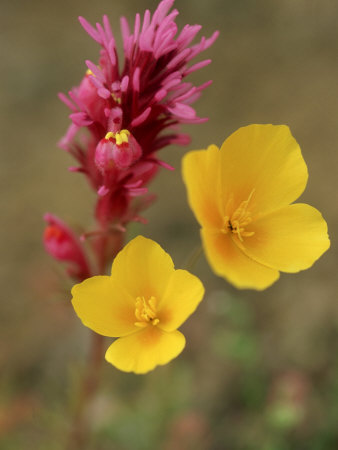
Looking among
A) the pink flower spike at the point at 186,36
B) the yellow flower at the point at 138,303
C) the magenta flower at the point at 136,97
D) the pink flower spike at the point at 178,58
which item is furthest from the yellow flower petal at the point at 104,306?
the pink flower spike at the point at 186,36

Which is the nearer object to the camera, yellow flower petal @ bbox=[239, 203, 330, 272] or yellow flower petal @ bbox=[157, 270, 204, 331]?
yellow flower petal @ bbox=[157, 270, 204, 331]

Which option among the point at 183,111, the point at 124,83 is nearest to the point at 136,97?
the point at 124,83

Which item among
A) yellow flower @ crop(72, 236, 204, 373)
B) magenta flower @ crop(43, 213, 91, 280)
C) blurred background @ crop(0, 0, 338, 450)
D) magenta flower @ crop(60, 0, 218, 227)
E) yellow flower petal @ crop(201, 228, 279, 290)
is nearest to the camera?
yellow flower petal @ crop(201, 228, 279, 290)

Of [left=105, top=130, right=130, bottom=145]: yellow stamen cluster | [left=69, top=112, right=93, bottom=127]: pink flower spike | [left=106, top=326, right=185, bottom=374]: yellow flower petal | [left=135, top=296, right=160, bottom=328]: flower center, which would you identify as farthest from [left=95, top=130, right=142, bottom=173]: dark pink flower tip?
[left=106, top=326, right=185, bottom=374]: yellow flower petal

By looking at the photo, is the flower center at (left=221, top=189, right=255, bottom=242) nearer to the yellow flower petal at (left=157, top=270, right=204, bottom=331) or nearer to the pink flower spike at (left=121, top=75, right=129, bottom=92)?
the yellow flower petal at (left=157, top=270, right=204, bottom=331)

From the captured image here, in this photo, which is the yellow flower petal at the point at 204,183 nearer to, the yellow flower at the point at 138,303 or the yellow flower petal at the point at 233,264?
the yellow flower petal at the point at 233,264

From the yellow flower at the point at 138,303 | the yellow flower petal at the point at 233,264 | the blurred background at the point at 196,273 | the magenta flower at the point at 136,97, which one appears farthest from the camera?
the blurred background at the point at 196,273

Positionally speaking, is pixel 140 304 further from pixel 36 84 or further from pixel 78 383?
pixel 36 84
